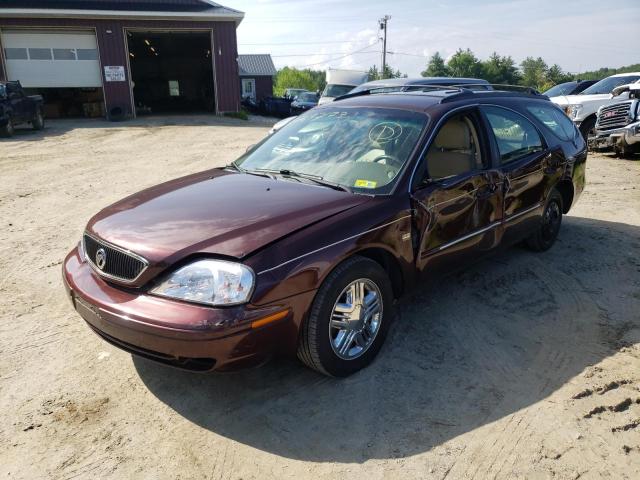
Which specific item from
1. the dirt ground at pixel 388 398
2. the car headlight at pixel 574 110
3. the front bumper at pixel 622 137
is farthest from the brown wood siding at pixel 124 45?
the dirt ground at pixel 388 398

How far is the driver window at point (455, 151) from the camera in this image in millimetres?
3652

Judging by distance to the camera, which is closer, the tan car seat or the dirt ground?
the dirt ground

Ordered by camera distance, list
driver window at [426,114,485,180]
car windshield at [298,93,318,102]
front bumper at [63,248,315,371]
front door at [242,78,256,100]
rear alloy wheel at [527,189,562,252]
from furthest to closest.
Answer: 1. front door at [242,78,256,100]
2. car windshield at [298,93,318,102]
3. rear alloy wheel at [527,189,562,252]
4. driver window at [426,114,485,180]
5. front bumper at [63,248,315,371]

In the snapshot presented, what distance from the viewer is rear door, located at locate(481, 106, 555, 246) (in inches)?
166

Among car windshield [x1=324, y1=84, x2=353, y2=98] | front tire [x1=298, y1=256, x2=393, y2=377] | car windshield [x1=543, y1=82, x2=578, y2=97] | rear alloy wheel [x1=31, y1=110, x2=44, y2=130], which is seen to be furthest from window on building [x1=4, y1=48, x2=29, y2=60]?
front tire [x1=298, y1=256, x2=393, y2=377]

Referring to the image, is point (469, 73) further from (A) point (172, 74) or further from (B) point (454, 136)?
(B) point (454, 136)

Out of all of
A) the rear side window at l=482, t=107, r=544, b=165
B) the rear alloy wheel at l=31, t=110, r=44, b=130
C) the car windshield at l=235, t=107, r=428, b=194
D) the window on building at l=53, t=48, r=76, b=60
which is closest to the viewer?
the car windshield at l=235, t=107, r=428, b=194

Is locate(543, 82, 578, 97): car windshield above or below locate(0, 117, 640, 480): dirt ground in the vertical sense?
above

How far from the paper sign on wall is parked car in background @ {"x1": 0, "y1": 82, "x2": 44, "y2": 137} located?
4.99 m

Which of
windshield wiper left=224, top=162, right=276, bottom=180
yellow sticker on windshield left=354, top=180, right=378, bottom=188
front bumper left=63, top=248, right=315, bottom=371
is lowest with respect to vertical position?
front bumper left=63, top=248, right=315, bottom=371

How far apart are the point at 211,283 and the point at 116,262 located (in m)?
0.68

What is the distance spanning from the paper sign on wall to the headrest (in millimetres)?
21617

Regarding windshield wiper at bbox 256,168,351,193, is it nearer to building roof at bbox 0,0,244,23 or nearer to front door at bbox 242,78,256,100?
building roof at bbox 0,0,244,23

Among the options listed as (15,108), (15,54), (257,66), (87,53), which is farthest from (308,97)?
(257,66)
